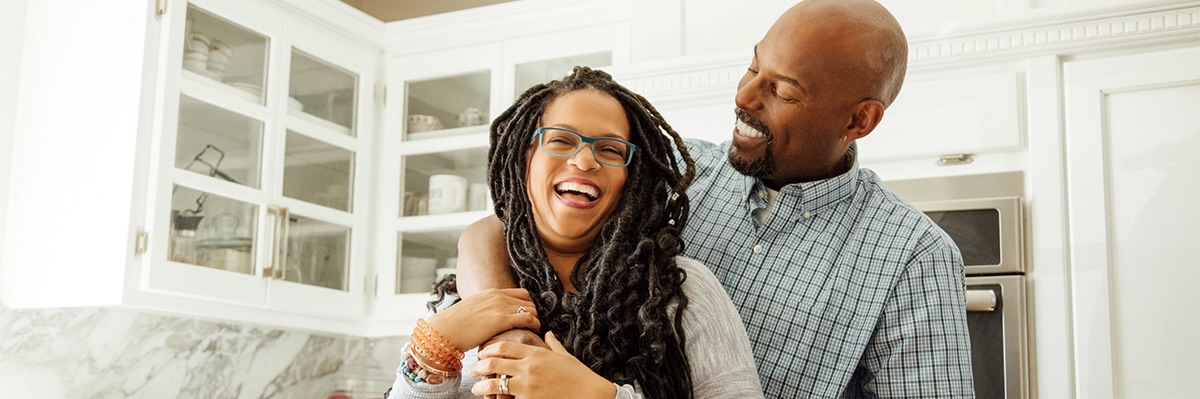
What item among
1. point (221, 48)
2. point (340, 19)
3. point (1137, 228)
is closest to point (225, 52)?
point (221, 48)

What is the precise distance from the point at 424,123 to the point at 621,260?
2.13m

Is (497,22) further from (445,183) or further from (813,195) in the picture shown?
(813,195)

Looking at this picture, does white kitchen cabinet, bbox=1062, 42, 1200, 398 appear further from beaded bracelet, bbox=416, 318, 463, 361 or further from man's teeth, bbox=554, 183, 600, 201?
beaded bracelet, bbox=416, 318, 463, 361

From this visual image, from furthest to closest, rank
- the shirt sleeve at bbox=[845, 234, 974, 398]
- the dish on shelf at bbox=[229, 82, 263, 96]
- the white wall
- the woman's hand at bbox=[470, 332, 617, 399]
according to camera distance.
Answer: the dish on shelf at bbox=[229, 82, 263, 96], the white wall, the shirt sleeve at bbox=[845, 234, 974, 398], the woman's hand at bbox=[470, 332, 617, 399]

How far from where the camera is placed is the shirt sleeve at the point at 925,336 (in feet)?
4.56

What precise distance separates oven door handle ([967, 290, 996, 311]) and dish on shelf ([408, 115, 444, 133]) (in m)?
1.65

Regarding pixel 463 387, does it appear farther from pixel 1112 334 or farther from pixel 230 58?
pixel 230 58

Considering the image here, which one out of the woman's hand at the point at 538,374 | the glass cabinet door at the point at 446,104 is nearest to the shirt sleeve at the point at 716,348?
the woman's hand at the point at 538,374

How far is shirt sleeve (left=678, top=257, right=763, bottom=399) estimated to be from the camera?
1167mm

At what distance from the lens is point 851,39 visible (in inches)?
59.6

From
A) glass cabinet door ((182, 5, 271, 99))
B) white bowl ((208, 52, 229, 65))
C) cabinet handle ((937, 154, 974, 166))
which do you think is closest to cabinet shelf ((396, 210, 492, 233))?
glass cabinet door ((182, 5, 271, 99))

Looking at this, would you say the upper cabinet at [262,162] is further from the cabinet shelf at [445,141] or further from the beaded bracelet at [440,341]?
the beaded bracelet at [440,341]

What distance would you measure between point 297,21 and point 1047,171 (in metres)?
1.90

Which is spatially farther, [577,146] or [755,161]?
[755,161]
